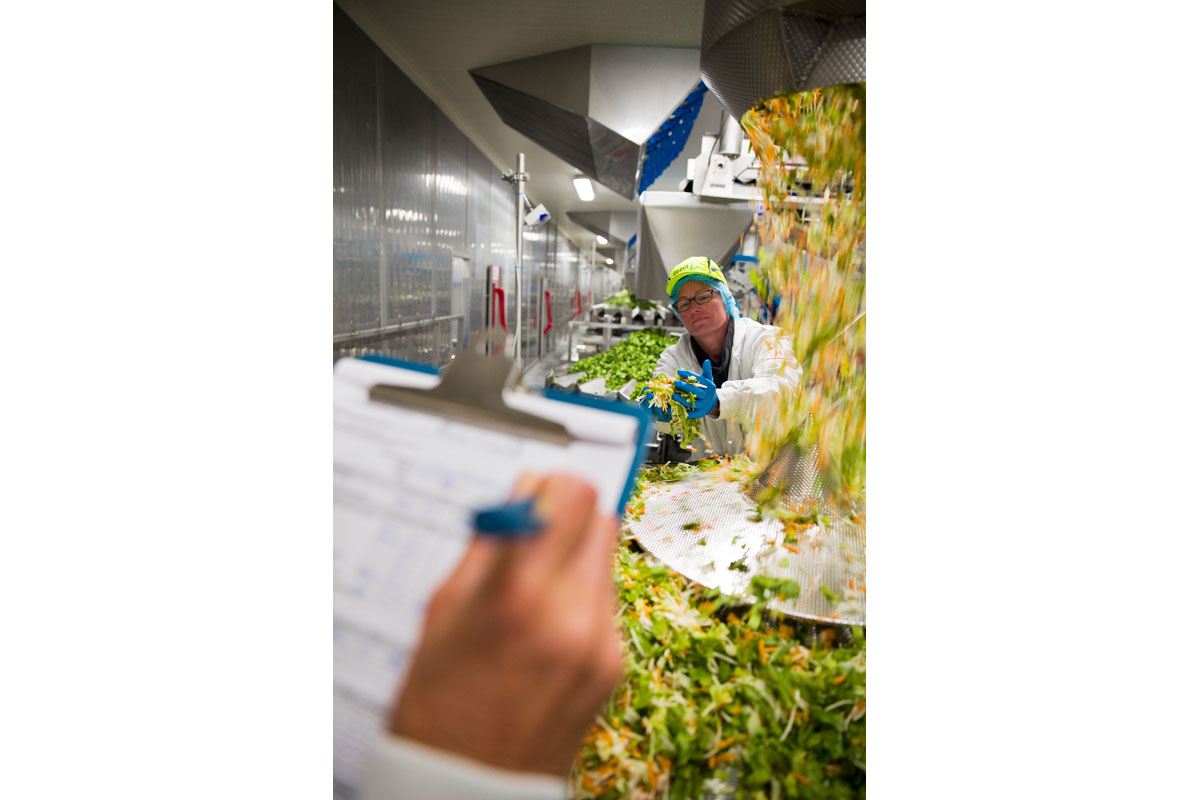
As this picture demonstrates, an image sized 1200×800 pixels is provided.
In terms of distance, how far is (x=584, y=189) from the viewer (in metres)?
1.95

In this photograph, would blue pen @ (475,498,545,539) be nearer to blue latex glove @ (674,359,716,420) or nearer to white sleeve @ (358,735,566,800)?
white sleeve @ (358,735,566,800)

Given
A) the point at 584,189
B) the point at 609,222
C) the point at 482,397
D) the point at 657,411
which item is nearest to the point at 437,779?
the point at 482,397

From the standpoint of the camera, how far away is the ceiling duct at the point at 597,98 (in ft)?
4.63

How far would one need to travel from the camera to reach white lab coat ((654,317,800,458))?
1366 mm

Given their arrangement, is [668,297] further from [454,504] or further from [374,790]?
[374,790]

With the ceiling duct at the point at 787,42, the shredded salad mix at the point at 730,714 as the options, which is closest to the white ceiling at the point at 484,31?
the ceiling duct at the point at 787,42

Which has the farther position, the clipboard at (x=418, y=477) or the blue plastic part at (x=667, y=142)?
the blue plastic part at (x=667, y=142)

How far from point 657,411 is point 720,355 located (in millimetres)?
236

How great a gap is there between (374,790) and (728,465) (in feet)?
3.61

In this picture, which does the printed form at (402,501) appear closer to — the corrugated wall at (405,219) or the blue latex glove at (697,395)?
the corrugated wall at (405,219)

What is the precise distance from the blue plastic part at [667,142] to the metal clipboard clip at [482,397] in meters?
1.07

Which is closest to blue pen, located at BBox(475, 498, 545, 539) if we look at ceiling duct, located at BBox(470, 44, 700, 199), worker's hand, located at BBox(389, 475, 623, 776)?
worker's hand, located at BBox(389, 475, 623, 776)
